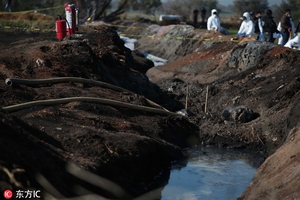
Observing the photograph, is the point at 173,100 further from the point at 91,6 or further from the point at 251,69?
the point at 91,6

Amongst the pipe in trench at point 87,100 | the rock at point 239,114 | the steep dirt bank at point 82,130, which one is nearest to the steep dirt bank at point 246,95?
the rock at point 239,114

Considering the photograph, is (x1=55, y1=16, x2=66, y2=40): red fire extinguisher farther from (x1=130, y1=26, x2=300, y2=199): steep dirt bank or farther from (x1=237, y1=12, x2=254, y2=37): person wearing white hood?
(x1=237, y1=12, x2=254, y2=37): person wearing white hood

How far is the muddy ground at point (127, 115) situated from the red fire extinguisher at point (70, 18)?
0.72m

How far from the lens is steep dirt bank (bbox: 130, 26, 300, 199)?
13297mm

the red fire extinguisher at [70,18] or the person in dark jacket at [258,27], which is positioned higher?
the red fire extinguisher at [70,18]

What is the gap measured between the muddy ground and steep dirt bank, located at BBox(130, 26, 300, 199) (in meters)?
0.05

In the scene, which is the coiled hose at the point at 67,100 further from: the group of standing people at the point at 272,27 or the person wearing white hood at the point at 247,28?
the person wearing white hood at the point at 247,28

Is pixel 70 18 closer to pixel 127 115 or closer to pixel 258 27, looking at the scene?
pixel 127 115

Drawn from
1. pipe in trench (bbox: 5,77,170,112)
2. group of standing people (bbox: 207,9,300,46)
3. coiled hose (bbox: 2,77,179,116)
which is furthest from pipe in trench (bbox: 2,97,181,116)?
group of standing people (bbox: 207,9,300,46)

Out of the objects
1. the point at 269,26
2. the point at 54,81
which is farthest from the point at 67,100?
the point at 269,26

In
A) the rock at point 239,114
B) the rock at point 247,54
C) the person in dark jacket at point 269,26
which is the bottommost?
the rock at point 239,114

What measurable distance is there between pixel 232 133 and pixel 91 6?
107 ft

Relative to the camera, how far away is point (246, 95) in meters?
22.2

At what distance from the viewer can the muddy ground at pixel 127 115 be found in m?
10.9
